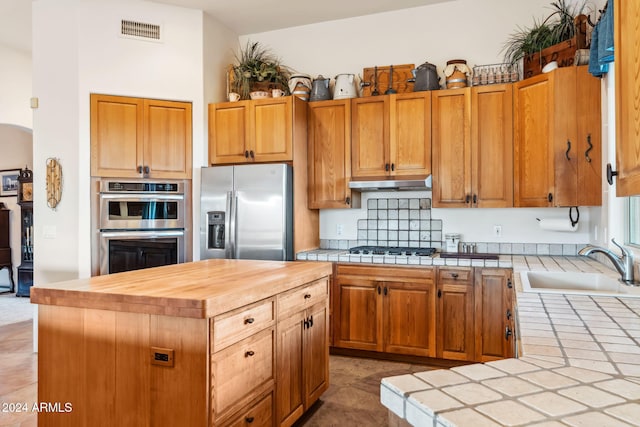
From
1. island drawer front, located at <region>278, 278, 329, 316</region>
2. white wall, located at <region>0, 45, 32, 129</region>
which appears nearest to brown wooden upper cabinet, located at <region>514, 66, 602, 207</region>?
island drawer front, located at <region>278, 278, 329, 316</region>

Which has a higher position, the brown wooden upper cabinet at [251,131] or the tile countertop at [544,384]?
the brown wooden upper cabinet at [251,131]

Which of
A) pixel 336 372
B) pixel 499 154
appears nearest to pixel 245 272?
pixel 336 372

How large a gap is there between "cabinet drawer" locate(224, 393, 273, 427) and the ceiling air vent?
3.32 metres

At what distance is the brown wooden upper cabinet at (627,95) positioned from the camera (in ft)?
3.60

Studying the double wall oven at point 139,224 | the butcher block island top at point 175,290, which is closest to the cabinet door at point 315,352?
the butcher block island top at point 175,290

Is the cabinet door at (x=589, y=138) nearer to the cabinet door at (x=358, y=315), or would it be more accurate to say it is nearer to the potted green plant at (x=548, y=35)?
the potted green plant at (x=548, y=35)

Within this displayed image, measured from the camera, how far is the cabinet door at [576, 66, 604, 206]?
9.96ft

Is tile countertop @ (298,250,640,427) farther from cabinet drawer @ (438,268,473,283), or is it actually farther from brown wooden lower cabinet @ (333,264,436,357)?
brown wooden lower cabinet @ (333,264,436,357)

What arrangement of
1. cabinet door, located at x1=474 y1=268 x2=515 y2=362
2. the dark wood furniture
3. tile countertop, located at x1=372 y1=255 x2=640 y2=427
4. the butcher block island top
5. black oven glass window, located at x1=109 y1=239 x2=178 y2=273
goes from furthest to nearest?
1. the dark wood furniture
2. black oven glass window, located at x1=109 y1=239 x2=178 y2=273
3. cabinet door, located at x1=474 y1=268 x2=515 y2=362
4. the butcher block island top
5. tile countertop, located at x1=372 y1=255 x2=640 y2=427

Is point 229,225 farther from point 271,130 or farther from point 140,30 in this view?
point 140,30

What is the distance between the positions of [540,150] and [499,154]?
1.02 feet

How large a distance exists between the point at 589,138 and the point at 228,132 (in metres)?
2.94

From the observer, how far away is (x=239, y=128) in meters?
3.98

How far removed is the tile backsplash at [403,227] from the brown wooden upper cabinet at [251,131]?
1000mm
